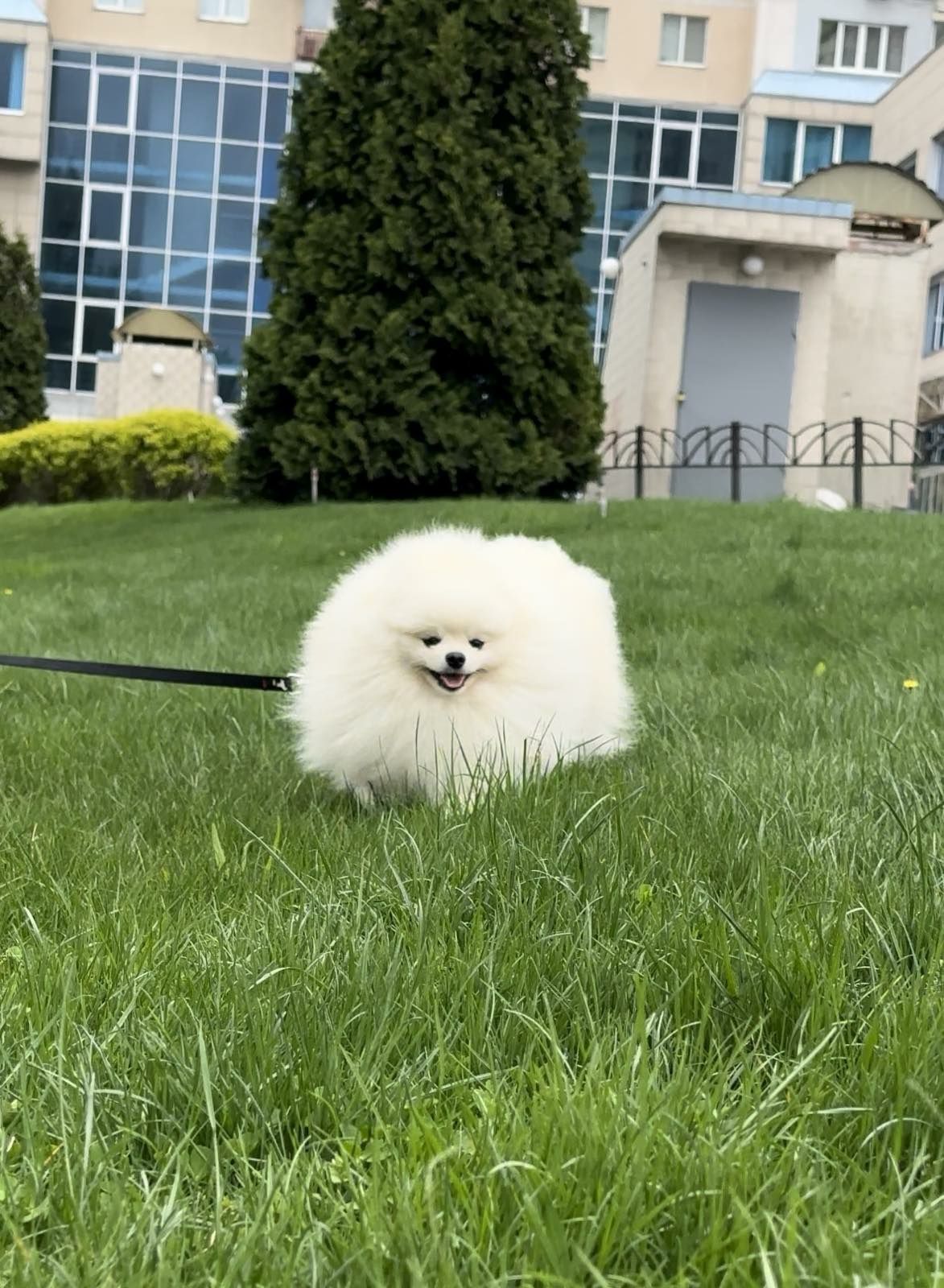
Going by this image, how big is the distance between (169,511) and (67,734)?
10.7m

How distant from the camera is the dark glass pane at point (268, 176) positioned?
33875 millimetres

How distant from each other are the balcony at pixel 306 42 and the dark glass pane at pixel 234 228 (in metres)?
4.35

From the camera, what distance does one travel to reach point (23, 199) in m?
32.8

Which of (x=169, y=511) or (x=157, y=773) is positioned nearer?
(x=157, y=773)

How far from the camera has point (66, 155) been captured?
1320 inches

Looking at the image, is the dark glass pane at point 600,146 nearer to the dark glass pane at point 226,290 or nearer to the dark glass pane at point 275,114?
the dark glass pane at point 275,114

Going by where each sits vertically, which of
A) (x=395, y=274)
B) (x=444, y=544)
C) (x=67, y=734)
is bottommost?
(x=67, y=734)

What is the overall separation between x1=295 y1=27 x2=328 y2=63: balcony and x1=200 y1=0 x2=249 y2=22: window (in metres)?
1.71

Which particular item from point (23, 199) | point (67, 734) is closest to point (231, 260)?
point (23, 199)

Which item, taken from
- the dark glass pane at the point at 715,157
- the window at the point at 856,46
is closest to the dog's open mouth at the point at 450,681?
the dark glass pane at the point at 715,157

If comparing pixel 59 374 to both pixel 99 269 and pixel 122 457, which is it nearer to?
pixel 99 269

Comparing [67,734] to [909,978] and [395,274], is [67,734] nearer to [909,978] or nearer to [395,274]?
[909,978]

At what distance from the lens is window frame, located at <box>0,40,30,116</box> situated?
107 ft

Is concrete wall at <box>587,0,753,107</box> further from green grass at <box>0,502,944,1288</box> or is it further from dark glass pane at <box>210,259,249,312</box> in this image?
green grass at <box>0,502,944,1288</box>
